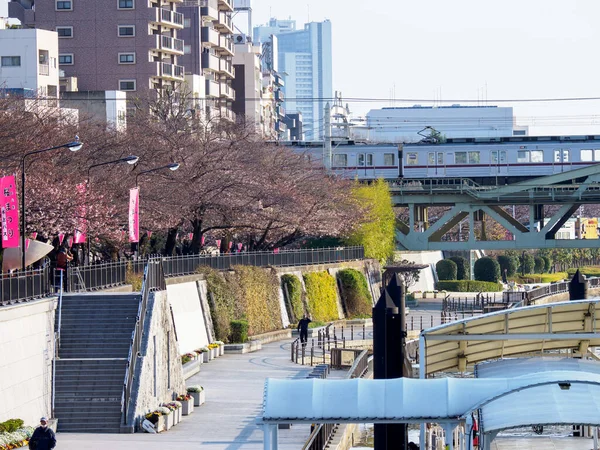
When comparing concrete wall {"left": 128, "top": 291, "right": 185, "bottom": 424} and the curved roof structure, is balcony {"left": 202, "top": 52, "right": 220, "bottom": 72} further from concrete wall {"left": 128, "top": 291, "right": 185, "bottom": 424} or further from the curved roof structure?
the curved roof structure

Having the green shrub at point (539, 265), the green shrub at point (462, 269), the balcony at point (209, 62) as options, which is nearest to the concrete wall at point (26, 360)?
the balcony at point (209, 62)

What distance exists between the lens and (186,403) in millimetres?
33281

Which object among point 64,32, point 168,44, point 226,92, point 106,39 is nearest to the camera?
point 64,32

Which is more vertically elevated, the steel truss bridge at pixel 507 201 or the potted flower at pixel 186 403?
the steel truss bridge at pixel 507 201

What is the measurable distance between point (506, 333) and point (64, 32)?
2489 inches

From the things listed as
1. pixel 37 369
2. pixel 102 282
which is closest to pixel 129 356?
pixel 37 369

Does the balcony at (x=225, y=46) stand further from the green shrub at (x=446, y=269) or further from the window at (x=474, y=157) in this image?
the window at (x=474, y=157)

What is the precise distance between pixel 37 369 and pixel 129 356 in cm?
230

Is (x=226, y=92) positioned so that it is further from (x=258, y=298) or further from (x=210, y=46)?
(x=258, y=298)

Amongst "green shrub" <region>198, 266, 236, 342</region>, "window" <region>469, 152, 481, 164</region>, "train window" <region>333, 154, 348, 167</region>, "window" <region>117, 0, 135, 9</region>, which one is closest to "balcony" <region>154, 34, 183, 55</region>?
"window" <region>117, 0, 135, 9</region>

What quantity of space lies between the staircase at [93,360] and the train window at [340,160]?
4599cm

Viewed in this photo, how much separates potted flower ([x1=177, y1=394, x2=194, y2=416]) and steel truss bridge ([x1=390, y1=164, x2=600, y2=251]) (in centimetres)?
3995

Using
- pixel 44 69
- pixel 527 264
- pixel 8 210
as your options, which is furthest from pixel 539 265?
pixel 8 210

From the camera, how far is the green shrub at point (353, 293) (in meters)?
66.6
